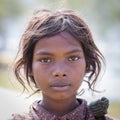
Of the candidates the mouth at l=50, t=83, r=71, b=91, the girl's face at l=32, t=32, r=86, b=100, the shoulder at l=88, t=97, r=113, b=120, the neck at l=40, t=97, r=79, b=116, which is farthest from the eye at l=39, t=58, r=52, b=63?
the shoulder at l=88, t=97, r=113, b=120

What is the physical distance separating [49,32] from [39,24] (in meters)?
0.11

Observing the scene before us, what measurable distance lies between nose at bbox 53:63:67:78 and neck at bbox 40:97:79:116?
217 millimetres

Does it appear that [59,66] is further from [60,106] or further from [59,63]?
[60,106]

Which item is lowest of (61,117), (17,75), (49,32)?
(61,117)

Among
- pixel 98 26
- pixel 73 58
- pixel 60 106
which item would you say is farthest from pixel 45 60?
pixel 98 26

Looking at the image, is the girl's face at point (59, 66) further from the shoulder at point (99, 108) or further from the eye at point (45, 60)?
the shoulder at point (99, 108)

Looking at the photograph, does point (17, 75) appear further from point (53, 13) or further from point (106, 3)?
point (106, 3)

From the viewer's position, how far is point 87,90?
2854 mm

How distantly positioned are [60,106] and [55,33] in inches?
14.3

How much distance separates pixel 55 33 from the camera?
247 centimetres

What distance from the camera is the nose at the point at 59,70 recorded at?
234 cm

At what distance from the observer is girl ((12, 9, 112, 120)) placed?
239cm

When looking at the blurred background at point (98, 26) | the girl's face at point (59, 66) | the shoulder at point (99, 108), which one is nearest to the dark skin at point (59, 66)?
the girl's face at point (59, 66)

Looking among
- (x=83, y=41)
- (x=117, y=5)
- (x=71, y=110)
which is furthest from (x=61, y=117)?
(x=117, y=5)
